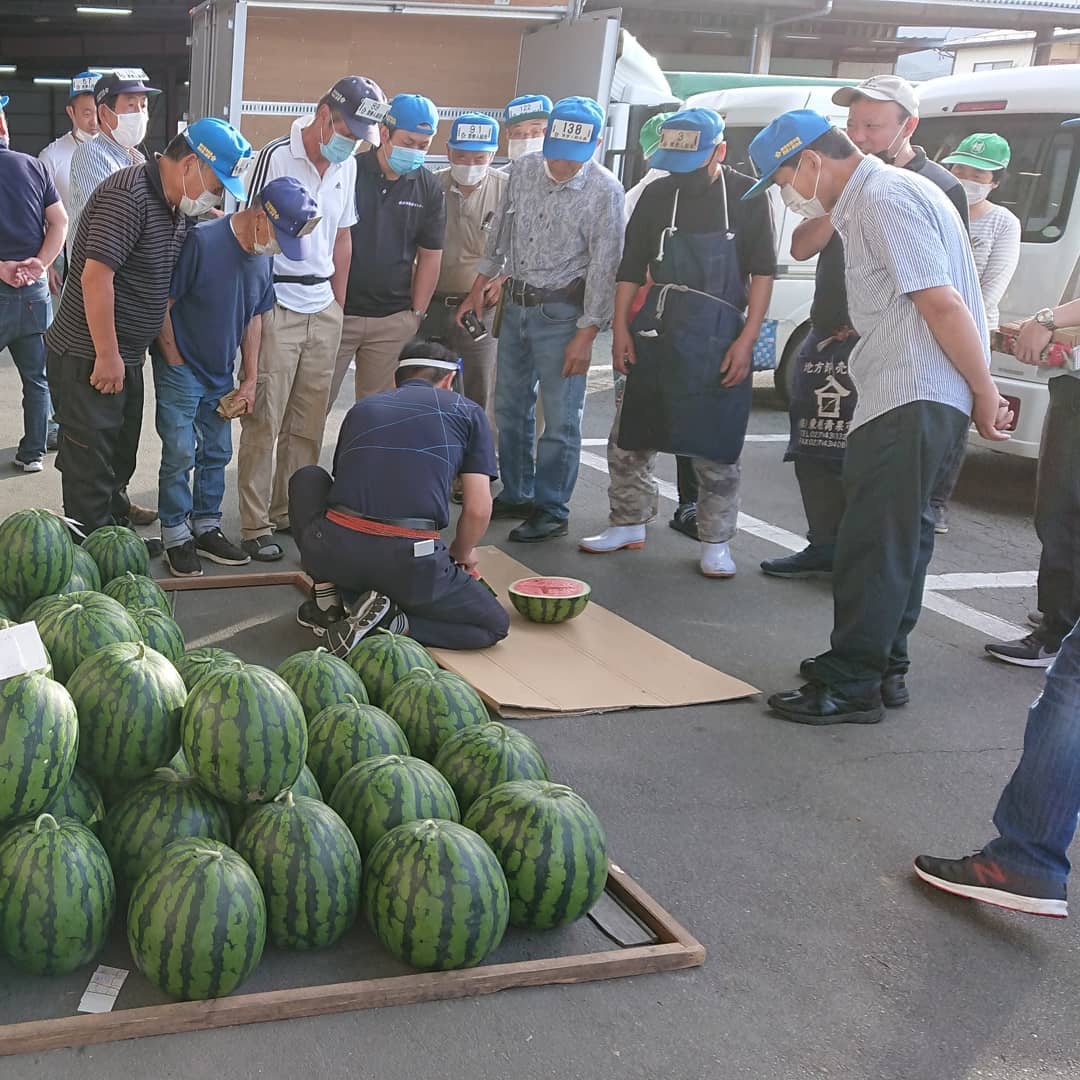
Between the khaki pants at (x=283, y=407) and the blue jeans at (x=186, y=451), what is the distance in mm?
142

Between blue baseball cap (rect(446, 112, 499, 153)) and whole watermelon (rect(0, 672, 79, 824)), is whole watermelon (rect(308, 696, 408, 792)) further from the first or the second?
blue baseball cap (rect(446, 112, 499, 153))

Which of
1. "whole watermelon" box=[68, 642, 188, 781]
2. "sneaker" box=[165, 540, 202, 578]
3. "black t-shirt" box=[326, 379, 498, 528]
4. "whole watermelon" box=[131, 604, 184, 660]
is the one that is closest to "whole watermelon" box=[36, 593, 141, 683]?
"whole watermelon" box=[131, 604, 184, 660]

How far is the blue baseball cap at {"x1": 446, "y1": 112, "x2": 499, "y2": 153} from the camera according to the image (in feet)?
23.3

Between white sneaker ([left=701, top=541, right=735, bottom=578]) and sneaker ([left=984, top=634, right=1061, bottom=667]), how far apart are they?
1.39 meters

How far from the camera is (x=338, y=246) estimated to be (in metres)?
6.22

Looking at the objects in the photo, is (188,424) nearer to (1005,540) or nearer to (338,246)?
(338,246)

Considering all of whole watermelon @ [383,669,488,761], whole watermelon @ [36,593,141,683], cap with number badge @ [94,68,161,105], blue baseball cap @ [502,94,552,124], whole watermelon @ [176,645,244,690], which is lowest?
whole watermelon @ [383,669,488,761]

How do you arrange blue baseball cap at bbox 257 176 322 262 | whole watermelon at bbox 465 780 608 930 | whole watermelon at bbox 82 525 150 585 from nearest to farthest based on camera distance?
whole watermelon at bbox 465 780 608 930 < whole watermelon at bbox 82 525 150 585 < blue baseball cap at bbox 257 176 322 262

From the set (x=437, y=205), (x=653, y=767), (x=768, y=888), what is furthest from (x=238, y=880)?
(x=437, y=205)

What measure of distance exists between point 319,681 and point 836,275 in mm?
3454

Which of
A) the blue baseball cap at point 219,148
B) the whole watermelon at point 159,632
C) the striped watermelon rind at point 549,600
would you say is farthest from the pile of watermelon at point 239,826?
the blue baseball cap at point 219,148

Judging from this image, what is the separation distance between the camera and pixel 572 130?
6180mm

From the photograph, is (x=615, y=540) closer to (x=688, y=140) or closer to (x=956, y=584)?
(x=956, y=584)

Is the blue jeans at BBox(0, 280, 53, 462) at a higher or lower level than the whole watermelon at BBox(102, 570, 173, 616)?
higher
